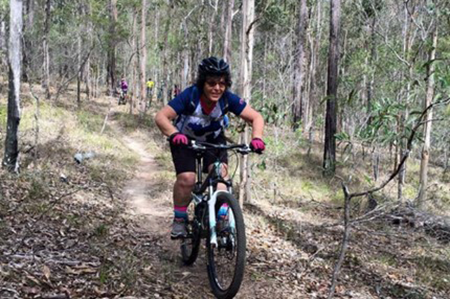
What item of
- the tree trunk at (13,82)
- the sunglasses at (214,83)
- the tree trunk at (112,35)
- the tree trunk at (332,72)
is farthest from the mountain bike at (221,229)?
the tree trunk at (112,35)

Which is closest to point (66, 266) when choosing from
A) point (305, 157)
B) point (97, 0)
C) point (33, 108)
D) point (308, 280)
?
point (308, 280)

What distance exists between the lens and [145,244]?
514 centimetres

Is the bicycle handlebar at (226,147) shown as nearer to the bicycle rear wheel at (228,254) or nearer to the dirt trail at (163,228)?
the bicycle rear wheel at (228,254)

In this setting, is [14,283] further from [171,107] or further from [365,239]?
[365,239]

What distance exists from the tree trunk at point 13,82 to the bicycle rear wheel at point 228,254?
4035 millimetres

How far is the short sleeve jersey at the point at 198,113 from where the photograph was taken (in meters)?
4.02

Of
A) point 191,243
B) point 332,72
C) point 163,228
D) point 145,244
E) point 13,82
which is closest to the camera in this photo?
point 191,243

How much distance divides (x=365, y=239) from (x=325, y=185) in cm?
539

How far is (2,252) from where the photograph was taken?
3695 mm

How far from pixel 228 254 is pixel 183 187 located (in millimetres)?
916

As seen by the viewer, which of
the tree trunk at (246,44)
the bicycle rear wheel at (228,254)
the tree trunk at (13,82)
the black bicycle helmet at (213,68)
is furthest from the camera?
the tree trunk at (246,44)

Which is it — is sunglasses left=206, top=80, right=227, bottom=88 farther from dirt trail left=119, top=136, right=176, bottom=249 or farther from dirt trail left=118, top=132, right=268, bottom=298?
dirt trail left=119, top=136, right=176, bottom=249

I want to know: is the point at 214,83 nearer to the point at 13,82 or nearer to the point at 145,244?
the point at 145,244

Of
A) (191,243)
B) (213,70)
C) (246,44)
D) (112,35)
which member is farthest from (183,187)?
(112,35)
